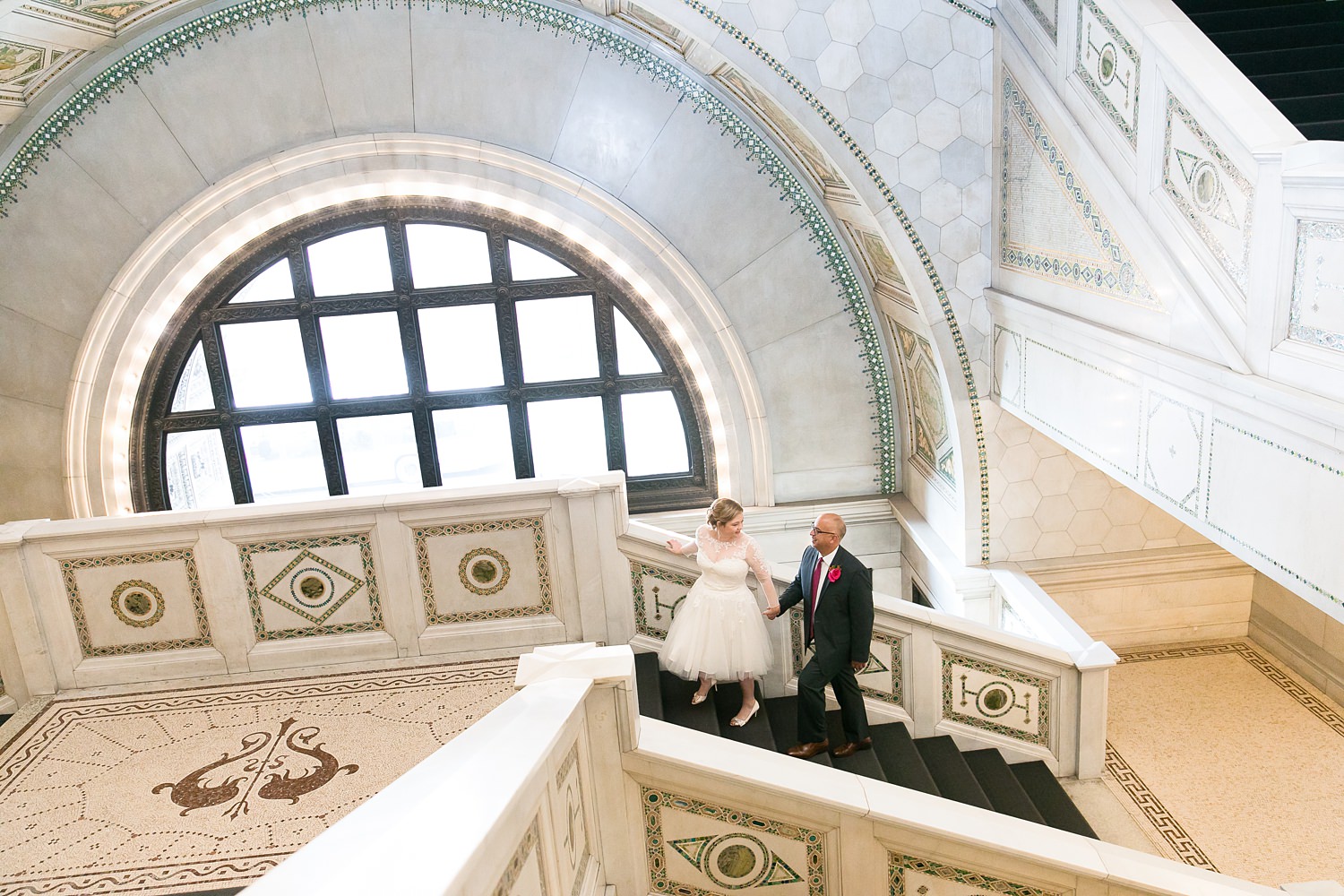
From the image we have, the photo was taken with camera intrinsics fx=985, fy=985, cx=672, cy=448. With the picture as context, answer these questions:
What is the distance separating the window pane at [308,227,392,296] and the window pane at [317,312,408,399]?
214 millimetres

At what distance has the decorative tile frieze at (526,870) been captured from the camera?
2430 millimetres

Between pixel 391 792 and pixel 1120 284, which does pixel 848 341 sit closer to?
pixel 1120 284

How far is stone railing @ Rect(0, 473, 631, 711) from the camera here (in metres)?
4.62

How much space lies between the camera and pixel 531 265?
300 inches

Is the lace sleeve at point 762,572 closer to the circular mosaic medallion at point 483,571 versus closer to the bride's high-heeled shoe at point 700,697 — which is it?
the bride's high-heeled shoe at point 700,697

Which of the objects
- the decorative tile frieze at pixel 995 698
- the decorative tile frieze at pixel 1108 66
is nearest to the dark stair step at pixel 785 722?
the decorative tile frieze at pixel 995 698

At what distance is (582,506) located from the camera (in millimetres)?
4762

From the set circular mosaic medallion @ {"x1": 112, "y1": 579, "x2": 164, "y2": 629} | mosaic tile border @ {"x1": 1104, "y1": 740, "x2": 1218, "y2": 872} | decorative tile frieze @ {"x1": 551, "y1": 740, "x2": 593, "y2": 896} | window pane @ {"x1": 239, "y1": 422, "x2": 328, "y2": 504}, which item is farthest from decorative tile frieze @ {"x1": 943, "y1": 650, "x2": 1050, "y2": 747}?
window pane @ {"x1": 239, "y1": 422, "x2": 328, "y2": 504}

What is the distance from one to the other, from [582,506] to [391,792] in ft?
8.03

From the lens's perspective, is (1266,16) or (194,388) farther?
(194,388)

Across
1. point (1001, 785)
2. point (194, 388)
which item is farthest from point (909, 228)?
point (194, 388)

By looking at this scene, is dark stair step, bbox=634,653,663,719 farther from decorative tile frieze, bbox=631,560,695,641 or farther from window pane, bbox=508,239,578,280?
window pane, bbox=508,239,578,280

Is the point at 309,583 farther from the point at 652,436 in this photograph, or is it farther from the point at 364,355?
the point at 652,436

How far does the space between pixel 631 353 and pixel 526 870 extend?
5539 millimetres
